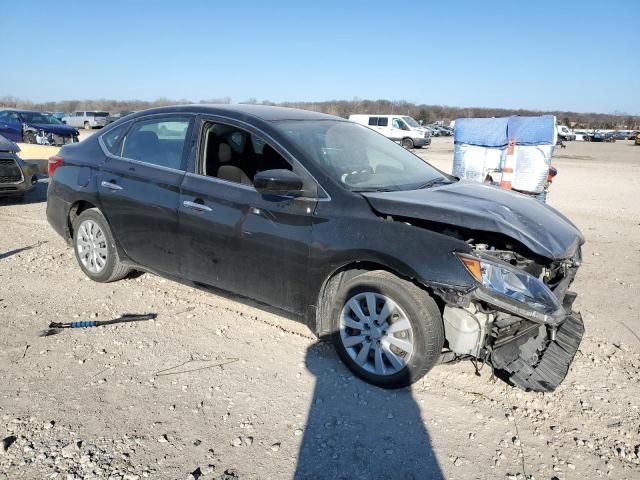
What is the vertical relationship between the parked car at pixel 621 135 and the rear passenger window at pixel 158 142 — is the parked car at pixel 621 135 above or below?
above

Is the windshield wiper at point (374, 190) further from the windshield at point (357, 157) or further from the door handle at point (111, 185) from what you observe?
the door handle at point (111, 185)

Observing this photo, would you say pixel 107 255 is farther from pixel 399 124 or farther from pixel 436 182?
pixel 399 124

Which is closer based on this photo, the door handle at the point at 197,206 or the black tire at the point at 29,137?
the door handle at the point at 197,206

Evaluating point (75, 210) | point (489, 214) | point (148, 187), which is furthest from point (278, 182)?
point (75, 210)

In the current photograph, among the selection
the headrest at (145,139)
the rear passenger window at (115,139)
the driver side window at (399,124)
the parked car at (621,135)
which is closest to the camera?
the headrest at (145,139)

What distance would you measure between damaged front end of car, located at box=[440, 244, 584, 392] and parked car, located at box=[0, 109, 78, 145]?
20840 millimetres

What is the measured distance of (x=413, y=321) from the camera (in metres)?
3.21

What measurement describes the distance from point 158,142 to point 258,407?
2574 millimetres

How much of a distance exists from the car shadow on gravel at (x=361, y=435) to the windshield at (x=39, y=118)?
21860mm

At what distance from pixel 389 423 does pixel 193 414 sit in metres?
1.15

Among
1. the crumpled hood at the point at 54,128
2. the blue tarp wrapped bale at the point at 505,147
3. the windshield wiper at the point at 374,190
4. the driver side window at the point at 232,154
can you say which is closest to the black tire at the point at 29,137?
the crumpled hood at the point at 54,128

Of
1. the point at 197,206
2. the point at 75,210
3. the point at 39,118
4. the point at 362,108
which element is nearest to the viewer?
the point at 197,206

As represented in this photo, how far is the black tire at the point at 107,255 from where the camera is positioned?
16.1 ft

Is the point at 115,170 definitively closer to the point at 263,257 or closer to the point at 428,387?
the point at 263,257
